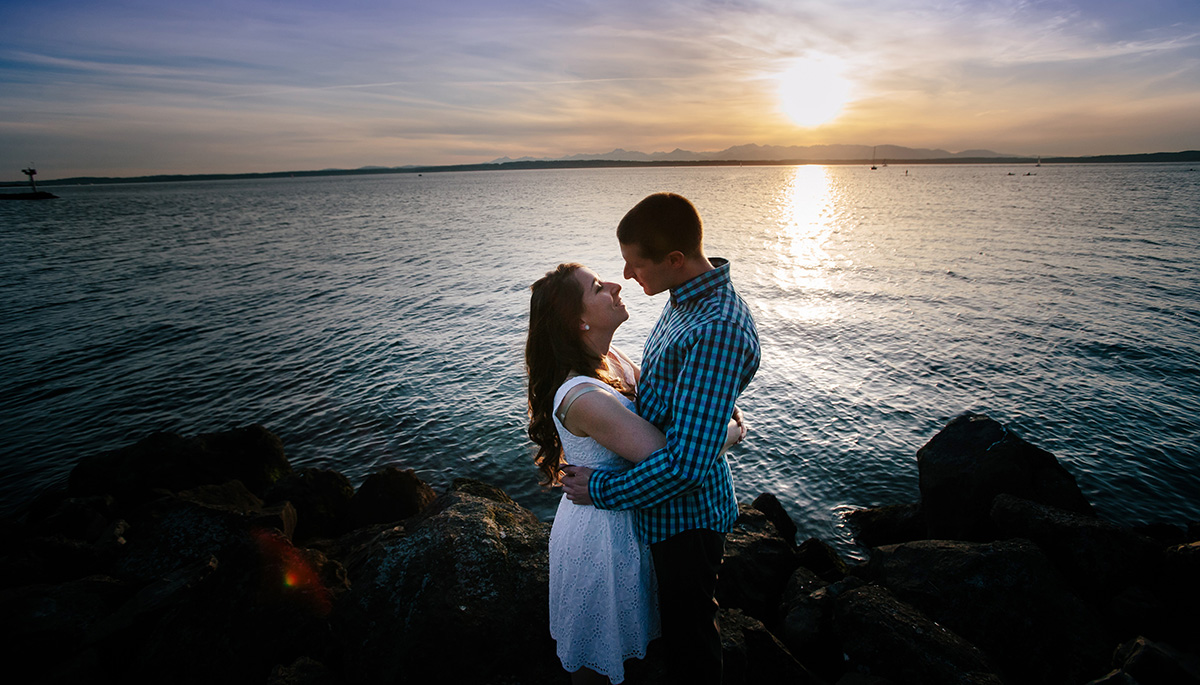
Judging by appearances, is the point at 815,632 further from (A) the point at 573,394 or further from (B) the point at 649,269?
(B) the point at 649,269

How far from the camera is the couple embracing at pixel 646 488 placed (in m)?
2.70

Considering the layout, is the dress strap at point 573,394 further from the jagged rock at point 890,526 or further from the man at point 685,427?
the jagged rock at point 890,526

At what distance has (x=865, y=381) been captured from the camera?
14.3m

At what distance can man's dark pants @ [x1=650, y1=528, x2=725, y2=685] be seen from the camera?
287cm

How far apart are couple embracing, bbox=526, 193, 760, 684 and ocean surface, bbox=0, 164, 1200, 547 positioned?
23.0 ft

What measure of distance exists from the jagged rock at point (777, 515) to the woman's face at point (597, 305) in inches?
260

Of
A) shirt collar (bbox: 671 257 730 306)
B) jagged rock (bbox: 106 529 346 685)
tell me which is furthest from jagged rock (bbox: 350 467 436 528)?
shirt collar (bbox: 671 257 730 306)

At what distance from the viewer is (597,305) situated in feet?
10.9

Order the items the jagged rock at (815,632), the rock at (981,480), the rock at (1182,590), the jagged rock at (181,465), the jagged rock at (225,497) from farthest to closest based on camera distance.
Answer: the jagged rock at (181,465) < the rock at (981,480) < the jagged rock at (225,497) < the rock at (1182,590) < the jagged rock at (815,632)

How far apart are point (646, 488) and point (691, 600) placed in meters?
0.80

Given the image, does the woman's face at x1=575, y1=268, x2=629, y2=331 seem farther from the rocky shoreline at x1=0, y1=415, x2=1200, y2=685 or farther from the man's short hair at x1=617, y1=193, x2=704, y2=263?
the rocky shoreline at x1=0, y1=415, x2=1200, y2=685

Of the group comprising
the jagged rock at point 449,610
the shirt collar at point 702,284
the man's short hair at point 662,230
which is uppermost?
the man's short hair at point 662,230

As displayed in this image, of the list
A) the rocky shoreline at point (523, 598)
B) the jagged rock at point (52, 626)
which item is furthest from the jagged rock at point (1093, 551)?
the jagged rock at point (52, 626)

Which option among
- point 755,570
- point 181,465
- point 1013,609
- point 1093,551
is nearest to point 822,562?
point 755,570
